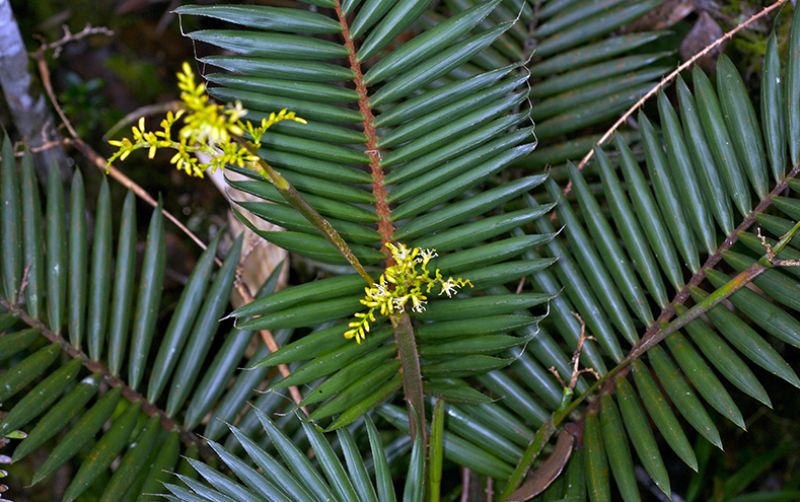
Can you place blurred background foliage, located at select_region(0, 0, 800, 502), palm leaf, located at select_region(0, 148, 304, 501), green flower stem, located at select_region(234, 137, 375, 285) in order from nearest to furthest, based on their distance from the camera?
green flower stem, located at select_region(234, 137, 375, 285)
palm leaf, located at select_region(0, 148, 304, 501)
blurred background foliage, located at select_region(0, 0, 800, 502)

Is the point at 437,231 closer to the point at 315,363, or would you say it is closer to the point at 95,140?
the point at 315,363

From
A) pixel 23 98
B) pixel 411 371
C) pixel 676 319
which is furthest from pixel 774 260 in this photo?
pixel 23 98

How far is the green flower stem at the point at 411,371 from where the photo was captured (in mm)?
1242

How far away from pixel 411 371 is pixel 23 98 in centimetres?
108

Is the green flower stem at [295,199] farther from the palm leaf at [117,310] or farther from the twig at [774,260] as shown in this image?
the twig at [774,260]

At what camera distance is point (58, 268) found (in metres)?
1.44

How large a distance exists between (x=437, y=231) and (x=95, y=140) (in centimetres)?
125

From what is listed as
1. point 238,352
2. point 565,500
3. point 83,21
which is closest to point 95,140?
point 83,21

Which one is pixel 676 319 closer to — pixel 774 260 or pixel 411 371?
pixel 774 260

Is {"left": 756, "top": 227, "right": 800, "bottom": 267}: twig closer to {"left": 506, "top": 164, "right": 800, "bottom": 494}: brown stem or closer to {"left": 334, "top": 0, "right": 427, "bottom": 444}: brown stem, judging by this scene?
{"left": 506, "top": 164, "right": 800, "bottom": 494}: brown stem

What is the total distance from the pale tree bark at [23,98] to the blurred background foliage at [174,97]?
0.13 metres

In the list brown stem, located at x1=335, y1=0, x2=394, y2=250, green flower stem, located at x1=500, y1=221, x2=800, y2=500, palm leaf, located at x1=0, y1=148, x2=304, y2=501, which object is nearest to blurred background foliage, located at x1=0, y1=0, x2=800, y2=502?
green flower stem, located at x1=500, y1=221, x2=800, y2=500

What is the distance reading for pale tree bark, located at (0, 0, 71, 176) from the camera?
5.25 feet

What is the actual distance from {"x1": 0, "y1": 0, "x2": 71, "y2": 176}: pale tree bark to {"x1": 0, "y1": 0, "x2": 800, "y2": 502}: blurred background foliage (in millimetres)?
128
